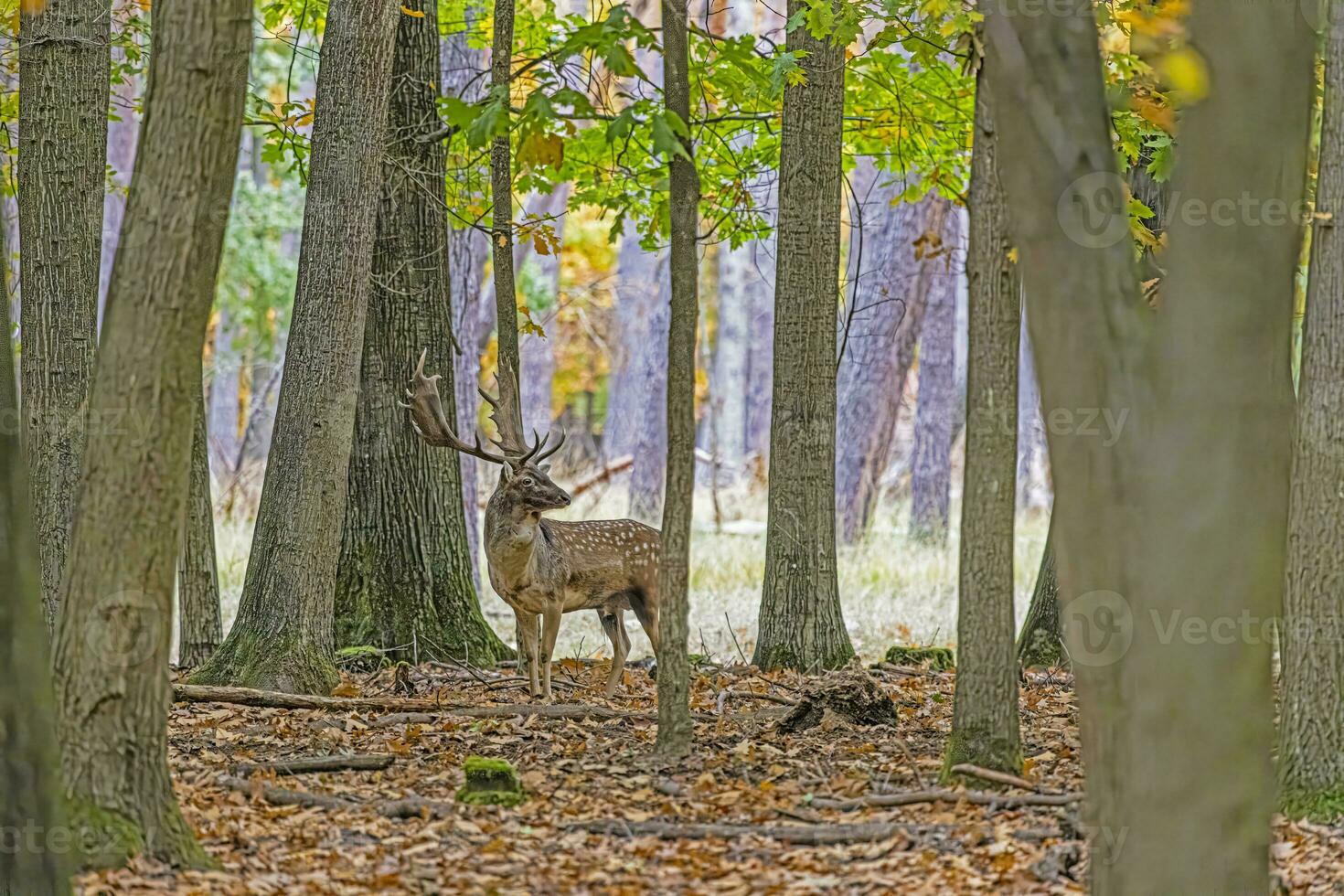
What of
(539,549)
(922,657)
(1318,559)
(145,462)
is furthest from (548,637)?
(1318,559)

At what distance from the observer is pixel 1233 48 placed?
4.06 meters

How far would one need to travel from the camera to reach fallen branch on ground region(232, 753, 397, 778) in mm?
6750

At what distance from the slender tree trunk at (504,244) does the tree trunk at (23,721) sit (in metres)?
4.34

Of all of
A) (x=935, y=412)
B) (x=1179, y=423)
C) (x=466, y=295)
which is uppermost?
(x=466, y=295)

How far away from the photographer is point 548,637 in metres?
9.04

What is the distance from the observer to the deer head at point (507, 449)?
8.95 m

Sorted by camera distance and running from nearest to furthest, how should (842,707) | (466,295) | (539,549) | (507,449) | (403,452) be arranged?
1. (842,707)
2. (507,449)
3. (539,549)
4. (403,452)
5. (466,295)

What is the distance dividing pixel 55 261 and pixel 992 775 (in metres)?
6.24

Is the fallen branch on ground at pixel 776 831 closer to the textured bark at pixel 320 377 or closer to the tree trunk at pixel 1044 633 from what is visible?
the textured bark at pixel 320 377

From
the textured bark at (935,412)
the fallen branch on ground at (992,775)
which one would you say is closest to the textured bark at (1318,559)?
the fallen branch on ground at (992,775)

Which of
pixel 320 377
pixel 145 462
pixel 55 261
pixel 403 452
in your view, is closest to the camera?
pixel 145 462

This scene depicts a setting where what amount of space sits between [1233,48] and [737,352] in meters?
27.0

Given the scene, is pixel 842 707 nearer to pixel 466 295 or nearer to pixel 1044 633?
pixel 1044 633

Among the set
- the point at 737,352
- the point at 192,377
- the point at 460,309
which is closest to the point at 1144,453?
the point at 192,377
